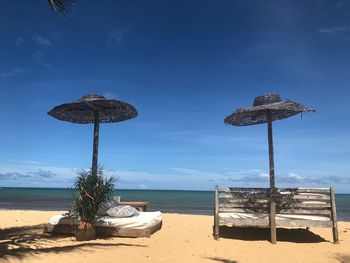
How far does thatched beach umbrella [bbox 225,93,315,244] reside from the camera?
924 cm

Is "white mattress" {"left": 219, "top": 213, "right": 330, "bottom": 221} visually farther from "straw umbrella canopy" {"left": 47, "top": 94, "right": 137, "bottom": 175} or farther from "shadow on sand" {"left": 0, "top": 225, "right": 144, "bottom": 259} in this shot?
"straw umbrella canopy" {"left": 47, "top": 94, "right": 137, "bottom": 175}

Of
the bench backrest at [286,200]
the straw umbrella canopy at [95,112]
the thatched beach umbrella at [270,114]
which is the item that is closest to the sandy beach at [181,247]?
the bench backrest at [286,200]

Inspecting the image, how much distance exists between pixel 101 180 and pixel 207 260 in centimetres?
350

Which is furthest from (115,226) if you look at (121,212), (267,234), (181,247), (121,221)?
(267,234)

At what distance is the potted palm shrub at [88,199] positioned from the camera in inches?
340

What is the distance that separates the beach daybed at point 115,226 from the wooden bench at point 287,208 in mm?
1901

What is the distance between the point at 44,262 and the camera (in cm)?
617

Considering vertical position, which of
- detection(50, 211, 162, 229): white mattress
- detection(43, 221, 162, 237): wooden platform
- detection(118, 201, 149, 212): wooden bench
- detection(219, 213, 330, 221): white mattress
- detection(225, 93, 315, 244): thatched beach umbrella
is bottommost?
detection(43, 221, 162, 237): wooden platform

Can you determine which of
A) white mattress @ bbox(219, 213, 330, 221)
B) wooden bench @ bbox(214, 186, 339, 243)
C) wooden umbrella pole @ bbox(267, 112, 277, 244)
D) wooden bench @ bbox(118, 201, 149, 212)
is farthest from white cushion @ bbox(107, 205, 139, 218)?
wooden umbrella pole @ bbox(267, 112, 277, 244)

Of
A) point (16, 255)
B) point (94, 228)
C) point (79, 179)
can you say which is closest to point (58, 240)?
point (94, 228)

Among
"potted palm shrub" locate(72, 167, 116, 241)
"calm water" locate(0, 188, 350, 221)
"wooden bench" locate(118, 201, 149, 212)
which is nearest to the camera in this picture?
"potted palm shrub" locate(72, 167, 116, 241)

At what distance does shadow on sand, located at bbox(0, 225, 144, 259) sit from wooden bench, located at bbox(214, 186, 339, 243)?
3.10m

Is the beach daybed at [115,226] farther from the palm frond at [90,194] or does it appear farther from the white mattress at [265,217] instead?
the white mattress at [265,217]

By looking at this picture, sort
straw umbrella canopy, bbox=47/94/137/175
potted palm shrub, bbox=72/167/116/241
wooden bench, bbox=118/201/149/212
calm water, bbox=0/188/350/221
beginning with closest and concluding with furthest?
potted palm shrub, bbox=72/167/116/241, straw umbrella canopy, bbox=47/94/137/175, wooden bench, bbox=118/201/149/212, calm water, bbox=0/188/350/221
